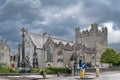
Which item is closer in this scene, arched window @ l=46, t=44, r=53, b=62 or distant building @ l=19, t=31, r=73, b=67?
distant building @ l=19, t=31, r=73, b=67

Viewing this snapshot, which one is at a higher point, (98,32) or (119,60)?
(98,32)

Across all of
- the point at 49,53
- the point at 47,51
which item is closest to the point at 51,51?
the point at 49,53

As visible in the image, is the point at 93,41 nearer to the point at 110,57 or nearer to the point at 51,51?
the point at 110,57

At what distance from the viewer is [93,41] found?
117 metres

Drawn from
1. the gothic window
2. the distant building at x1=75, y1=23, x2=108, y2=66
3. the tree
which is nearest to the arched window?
the gothic window

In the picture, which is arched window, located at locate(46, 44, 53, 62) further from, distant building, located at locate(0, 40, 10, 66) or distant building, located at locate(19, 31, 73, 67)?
distant building, located at locate(0, 40, 10, 66)

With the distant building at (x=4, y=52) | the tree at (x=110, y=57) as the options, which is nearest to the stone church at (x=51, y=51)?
the distant building at (x=4, y=52)

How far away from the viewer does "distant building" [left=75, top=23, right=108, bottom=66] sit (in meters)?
110

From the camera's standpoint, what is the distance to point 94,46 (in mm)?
116250

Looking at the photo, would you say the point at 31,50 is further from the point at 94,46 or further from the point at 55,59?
the point at 94,46

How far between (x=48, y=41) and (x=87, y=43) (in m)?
27.5

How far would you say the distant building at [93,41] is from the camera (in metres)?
110

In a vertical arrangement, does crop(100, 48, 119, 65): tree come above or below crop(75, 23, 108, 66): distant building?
below

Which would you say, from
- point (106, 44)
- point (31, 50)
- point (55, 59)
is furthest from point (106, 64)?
point (31, 50)
